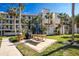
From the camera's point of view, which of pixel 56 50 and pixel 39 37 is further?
pixel 39 37

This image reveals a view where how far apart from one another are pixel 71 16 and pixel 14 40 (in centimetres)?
123

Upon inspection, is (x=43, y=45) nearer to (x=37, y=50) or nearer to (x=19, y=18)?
(x=37, y=50)

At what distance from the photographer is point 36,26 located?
5559mm

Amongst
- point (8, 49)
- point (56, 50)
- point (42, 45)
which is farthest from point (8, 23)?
point (56, 50)

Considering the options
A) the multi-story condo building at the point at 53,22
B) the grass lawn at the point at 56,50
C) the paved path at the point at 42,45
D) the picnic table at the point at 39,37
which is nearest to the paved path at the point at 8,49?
the grass lawn at the point at 56,50

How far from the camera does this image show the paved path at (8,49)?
17.9 feet

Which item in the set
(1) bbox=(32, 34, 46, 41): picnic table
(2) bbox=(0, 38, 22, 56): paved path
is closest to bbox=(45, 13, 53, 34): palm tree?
(1) bbox=(32, 34, 46, 41): picnic table

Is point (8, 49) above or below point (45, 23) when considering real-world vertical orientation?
below

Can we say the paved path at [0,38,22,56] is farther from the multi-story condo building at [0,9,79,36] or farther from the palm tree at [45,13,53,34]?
the palm tree at [45,13,53,34]

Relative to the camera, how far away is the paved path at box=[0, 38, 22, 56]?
5.46 m

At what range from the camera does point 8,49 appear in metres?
5.55

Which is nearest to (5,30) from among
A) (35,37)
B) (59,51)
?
(35,37)

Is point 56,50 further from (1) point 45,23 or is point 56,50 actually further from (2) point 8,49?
(2) point 8,49

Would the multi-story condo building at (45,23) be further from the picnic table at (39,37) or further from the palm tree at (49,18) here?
the picnic table at (39,37)
